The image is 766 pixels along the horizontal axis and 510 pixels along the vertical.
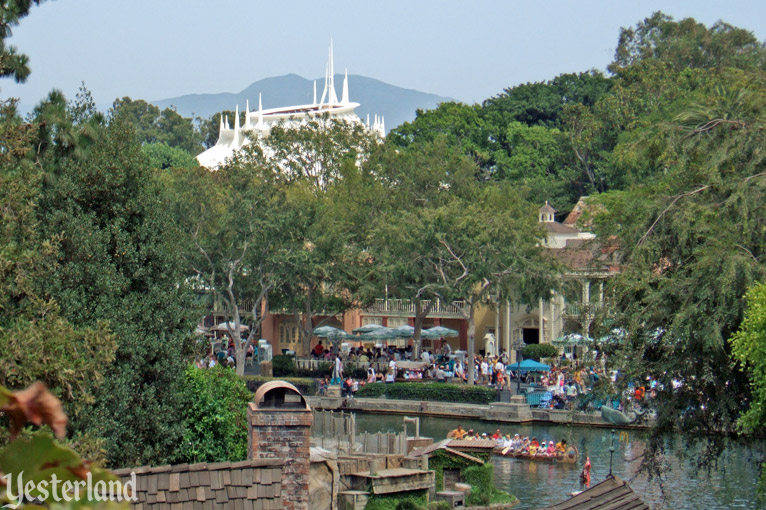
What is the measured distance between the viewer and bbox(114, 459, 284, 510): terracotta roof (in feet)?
32.4

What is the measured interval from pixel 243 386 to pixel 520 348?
1163 inches

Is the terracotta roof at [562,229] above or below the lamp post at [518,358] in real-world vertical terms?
above

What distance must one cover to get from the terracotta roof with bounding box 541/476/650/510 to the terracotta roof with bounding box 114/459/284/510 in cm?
417

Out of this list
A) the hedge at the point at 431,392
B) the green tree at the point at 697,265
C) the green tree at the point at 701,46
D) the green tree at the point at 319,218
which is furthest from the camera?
the green tree at the point at 701,46

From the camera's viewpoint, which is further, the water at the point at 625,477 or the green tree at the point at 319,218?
the green tree at the point at 319,218

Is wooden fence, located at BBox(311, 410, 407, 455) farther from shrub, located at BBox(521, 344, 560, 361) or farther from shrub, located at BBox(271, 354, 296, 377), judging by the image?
shrub, located at BBox(521, 344, 560, 361)

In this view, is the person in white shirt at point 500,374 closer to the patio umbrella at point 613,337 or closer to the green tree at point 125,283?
the patio umbrella at point 613,337

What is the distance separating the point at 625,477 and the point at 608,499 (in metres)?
15.8

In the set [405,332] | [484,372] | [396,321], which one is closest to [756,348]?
[484,372]

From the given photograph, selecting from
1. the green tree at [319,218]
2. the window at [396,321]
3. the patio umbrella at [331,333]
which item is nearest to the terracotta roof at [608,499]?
the green tree at [319,218]

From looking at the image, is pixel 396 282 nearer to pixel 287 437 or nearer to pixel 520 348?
pixel 520 348

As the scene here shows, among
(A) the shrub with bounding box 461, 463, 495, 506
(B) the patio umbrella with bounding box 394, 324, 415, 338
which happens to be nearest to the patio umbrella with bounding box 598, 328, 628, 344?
(A) the shrub with bounding box 461, 463, 495, 506

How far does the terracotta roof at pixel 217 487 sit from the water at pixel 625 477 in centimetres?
Result: 1148

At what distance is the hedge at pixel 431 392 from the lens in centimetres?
3906
